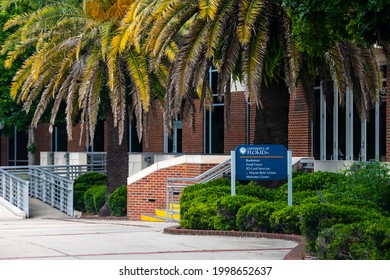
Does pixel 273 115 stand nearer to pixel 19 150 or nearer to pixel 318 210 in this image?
pixel 318 210

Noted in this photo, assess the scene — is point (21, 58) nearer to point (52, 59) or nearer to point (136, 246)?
point (52, 59)

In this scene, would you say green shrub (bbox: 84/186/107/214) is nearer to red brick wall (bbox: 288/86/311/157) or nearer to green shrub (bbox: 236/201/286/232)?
red brick wall (bbox: 288/86/311/157)

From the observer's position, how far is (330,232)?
1272cm

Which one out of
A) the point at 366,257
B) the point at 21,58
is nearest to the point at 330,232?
the point at 366,257

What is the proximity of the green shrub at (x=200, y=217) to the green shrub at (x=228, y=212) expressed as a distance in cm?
34

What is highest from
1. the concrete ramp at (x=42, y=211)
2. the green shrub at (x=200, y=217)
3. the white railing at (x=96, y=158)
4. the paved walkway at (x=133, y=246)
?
the white railing at (x=96, y=158)

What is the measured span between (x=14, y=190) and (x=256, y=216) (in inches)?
719

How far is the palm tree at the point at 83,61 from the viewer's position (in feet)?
88.1

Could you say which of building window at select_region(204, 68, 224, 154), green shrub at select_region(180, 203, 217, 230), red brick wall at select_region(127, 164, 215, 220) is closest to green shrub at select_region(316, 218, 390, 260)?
green shrub at select_region(180, 203, 217, 230)

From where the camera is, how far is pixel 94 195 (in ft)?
107

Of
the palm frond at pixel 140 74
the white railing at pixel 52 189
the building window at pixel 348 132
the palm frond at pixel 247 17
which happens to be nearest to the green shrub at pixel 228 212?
the palm frond at pixel 247 17

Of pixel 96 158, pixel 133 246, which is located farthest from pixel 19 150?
pixel 133 246

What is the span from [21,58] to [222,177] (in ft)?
43.1

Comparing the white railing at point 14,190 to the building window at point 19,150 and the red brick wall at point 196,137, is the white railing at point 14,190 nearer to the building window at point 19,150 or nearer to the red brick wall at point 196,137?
the red brick wall at point 196,137
